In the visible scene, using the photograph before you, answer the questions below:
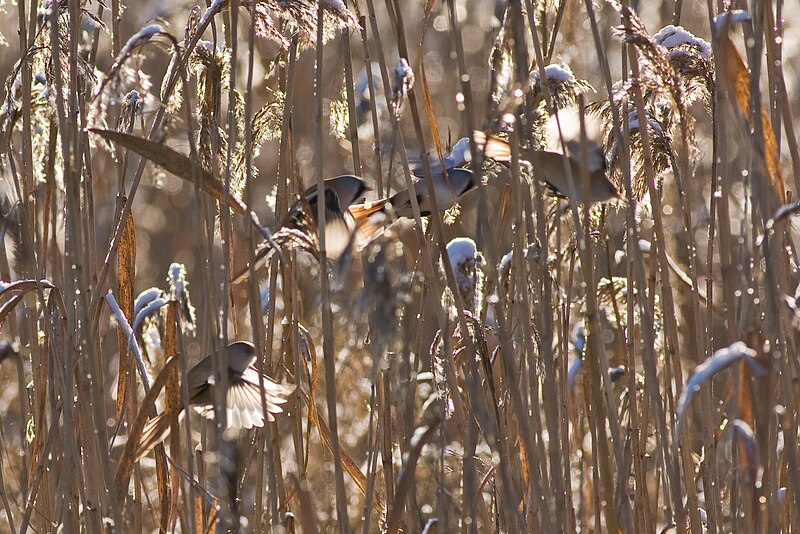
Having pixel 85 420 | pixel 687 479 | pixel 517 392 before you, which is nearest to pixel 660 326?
pixel 687 479

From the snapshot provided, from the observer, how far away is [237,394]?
38.5 inches

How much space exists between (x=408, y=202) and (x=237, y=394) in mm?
287

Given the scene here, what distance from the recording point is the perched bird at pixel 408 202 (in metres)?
0.91

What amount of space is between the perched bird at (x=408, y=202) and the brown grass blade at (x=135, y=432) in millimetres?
263

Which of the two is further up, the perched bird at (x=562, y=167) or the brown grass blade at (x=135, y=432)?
the perched bird at (x=562, y=167)

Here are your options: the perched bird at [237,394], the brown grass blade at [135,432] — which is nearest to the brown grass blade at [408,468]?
the perched bird at [237,394]

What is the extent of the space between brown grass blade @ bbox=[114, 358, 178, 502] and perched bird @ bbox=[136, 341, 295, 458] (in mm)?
17

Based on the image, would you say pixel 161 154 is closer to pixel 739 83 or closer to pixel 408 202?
pixel 408 202

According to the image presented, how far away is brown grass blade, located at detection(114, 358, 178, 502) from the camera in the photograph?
910 millimetres

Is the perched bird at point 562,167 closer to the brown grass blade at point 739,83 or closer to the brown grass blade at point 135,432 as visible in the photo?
the brown grass blade at point 739,83

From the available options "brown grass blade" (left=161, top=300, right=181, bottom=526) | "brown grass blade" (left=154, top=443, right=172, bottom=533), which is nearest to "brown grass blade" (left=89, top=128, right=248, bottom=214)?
"brown grass blade" (left=161, top=300, right=181, bottom=526)

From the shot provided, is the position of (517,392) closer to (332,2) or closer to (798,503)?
(798,503)

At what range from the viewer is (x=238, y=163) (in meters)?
1.17

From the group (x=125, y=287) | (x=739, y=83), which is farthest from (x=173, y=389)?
(x=739, y=83)
